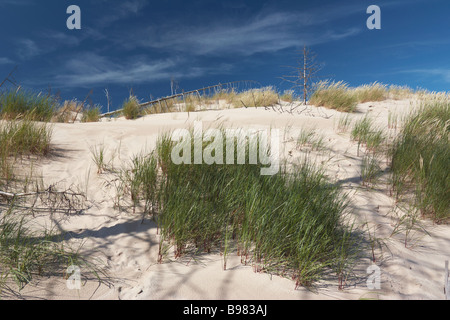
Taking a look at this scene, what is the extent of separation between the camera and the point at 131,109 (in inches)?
387

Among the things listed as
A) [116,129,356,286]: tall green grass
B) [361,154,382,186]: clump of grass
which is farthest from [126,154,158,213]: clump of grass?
[361,154,382,186]: clump of grass

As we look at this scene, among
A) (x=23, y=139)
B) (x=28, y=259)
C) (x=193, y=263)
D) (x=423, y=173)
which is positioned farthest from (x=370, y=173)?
(x=23, y=139)

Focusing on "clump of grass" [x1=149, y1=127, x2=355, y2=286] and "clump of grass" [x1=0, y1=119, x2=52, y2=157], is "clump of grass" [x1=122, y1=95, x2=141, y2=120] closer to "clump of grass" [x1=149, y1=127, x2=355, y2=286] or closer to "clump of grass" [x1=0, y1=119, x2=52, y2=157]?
"clump of grass" [x1=0, y1=119, x2=52, y2=157]

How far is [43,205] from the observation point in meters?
2.92

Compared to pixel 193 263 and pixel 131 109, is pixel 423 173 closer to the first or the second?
pixel 193 263

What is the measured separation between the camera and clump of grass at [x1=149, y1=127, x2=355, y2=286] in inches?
81.4

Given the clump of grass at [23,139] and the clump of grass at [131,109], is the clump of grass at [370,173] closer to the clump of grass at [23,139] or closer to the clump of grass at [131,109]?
the clump of grass at [23,139]

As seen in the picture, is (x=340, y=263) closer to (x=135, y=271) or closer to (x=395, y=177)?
(x=135, y=271)

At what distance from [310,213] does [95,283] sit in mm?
1737

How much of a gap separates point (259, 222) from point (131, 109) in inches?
345

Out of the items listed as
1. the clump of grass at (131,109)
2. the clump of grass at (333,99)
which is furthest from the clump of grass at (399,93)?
the clump of grass at (131,109)

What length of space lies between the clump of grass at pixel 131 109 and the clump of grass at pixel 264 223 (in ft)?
25.0

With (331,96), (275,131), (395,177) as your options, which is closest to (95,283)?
(395,177)

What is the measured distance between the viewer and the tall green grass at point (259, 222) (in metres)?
2.07
